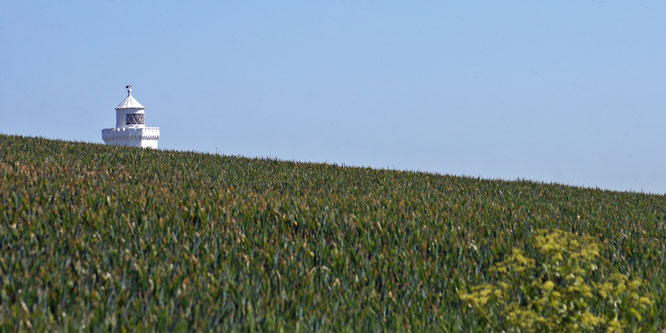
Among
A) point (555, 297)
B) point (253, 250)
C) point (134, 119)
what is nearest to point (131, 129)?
point (134, 119)

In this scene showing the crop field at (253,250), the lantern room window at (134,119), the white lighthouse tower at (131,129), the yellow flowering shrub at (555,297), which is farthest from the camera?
the lantern room window at (134,119)

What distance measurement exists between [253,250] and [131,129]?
69455 millimetres

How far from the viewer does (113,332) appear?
20.2ft

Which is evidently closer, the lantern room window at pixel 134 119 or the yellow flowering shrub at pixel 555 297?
the yellow flowering shrub at pixel 555 297

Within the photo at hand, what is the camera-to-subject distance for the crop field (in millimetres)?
7031

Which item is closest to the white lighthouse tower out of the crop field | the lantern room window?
the lantern room window

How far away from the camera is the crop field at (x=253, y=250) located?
7.03 meters

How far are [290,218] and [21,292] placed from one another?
489cm

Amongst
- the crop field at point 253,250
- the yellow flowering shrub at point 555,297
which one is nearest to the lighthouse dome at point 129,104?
the crop field at point 253,250

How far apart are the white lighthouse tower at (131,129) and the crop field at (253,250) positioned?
5982 cm

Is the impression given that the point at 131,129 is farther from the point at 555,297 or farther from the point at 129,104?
the point at 555,297

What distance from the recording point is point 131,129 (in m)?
75.0

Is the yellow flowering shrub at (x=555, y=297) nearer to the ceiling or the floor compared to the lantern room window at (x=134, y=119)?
nearer to the floor

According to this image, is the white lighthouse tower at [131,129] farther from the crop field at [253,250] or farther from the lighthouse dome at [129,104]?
the crop field at [253,250]
